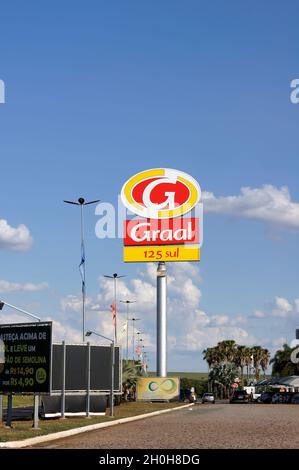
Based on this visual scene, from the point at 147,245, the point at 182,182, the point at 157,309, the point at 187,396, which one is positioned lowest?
the point at 187,396

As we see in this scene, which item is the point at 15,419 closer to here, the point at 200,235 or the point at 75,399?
the point at 75,399

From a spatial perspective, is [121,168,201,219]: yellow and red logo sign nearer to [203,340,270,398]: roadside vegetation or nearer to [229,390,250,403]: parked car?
[229,390,250,403]: parked car

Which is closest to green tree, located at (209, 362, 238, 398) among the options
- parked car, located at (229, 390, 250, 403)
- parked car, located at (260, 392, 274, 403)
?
parked car, located at (260, 392, 274, 403)

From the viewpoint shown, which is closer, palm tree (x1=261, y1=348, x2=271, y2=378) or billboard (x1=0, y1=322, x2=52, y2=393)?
billboard (x1=0, y1=322, x2=52, y2=393)

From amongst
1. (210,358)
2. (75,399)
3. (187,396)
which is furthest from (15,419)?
(210,358)

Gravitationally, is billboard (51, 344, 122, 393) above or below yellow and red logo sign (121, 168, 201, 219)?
below

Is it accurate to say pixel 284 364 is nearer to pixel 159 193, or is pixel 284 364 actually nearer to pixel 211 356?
pixel 211 356

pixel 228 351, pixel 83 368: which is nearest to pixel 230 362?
pixel 228 351

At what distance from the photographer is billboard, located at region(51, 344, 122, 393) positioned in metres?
32.8

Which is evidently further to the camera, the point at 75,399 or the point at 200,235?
the point at 200,235

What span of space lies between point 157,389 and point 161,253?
546 inches
